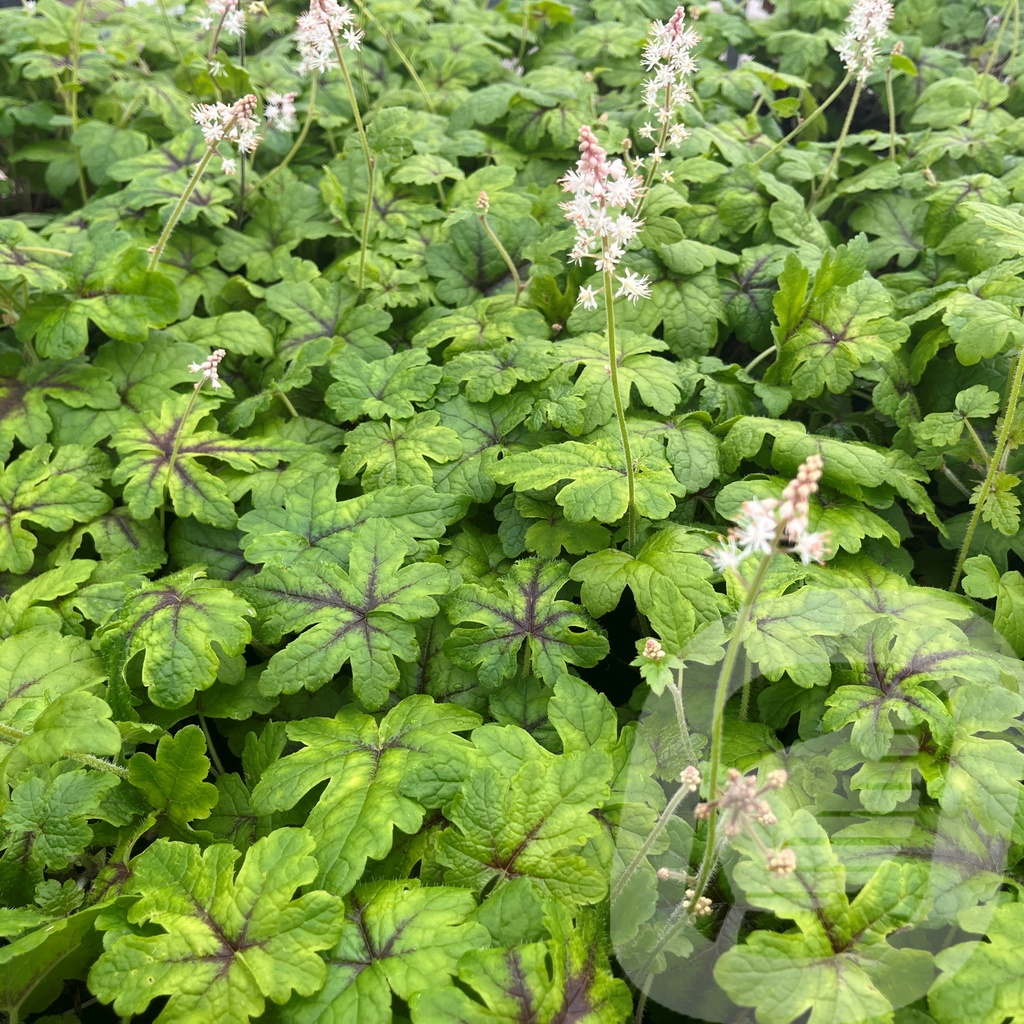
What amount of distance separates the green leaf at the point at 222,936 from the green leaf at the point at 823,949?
73cm

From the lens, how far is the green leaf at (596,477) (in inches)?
79.3

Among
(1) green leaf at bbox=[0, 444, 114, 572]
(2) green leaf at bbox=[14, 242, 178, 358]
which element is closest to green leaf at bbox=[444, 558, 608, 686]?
(1) green leaf at bbox=[0, 444, 114, 572]

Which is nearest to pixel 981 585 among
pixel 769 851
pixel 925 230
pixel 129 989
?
pixel 769 851

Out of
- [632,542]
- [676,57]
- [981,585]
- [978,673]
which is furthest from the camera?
[676,57]

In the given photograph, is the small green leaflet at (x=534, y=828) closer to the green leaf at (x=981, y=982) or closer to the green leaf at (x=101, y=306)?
the green leaf at (x=981, y=982)

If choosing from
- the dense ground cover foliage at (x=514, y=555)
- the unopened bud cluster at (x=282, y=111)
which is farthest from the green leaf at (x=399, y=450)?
the unopened bud cluster at (x=282, y=111)

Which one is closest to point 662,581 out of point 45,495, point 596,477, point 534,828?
point 596,477

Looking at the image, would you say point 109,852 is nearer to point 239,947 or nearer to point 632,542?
point 239,947

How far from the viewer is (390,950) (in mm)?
1476

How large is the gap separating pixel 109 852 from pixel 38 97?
3916mm

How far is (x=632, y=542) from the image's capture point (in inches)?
84.4

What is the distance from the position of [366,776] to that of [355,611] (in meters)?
0.42

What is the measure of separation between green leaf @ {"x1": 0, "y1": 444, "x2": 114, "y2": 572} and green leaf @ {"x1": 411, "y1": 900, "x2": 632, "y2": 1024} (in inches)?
70.0

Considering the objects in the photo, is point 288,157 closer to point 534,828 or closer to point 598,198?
point 598,198
